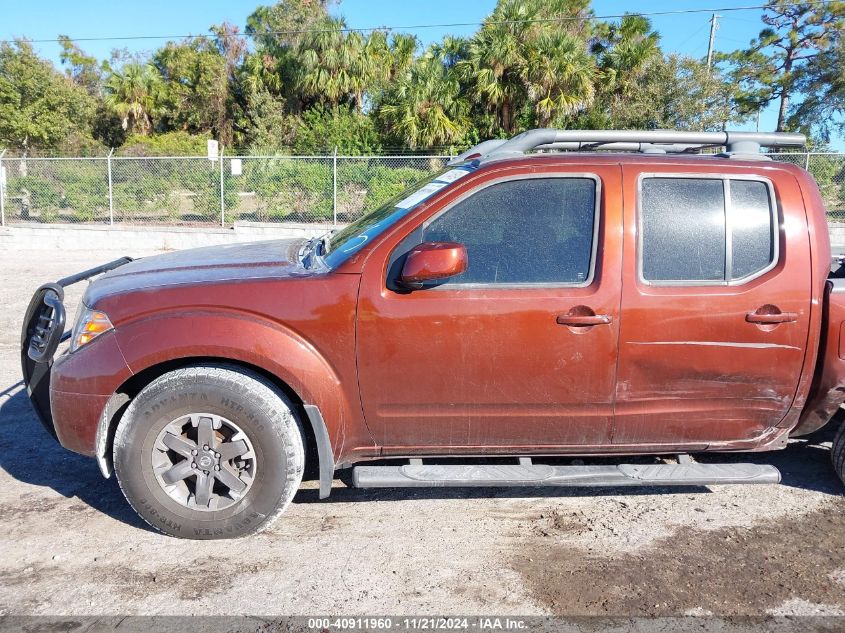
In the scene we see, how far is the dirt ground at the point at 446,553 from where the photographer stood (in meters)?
3.01

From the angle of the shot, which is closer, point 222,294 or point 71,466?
point 222,294

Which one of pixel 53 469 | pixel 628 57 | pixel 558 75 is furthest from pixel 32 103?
pixel 53 469

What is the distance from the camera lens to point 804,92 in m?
32.9

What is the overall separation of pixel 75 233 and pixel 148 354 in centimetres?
1543

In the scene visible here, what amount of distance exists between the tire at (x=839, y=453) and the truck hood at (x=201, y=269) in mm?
3072

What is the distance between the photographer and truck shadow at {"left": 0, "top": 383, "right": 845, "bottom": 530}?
400 cm

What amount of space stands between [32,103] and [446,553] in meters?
35.9

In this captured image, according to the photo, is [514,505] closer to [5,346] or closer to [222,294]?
[222,294]

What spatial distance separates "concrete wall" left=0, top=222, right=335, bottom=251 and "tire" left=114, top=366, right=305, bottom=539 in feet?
43.7

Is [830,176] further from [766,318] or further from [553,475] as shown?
[553,475]

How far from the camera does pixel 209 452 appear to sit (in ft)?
11.2

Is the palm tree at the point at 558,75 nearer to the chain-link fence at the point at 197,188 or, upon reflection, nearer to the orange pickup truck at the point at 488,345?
the chain-link fence at the point at 197,188

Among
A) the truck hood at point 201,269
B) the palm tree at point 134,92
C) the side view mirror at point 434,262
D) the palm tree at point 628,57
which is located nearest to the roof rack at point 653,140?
the side view mirror at point 434,262

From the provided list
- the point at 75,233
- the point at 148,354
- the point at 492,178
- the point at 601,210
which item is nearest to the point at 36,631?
the point at 148,354
